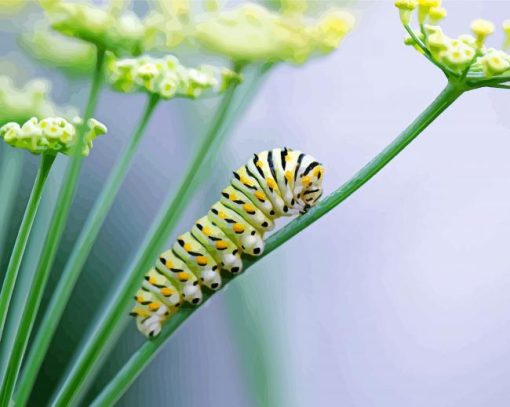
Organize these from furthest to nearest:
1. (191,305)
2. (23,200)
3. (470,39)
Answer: (23,200), (191,305), (470,39)

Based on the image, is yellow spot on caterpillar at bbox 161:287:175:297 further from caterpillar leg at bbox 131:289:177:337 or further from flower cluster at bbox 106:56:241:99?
flower cluster at bbox 106:56:241:99

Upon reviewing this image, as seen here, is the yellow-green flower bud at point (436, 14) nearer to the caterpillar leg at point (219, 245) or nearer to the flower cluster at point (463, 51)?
the flower cluster at point (463, 51)

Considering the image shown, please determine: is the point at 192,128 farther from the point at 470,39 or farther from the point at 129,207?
the point at 470,39

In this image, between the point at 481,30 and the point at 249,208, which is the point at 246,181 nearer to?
the point at 249,208

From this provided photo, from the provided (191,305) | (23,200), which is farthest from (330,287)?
(191,305)

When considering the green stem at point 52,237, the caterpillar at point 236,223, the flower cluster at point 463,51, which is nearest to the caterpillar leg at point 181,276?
the caterpillar at point 236,223

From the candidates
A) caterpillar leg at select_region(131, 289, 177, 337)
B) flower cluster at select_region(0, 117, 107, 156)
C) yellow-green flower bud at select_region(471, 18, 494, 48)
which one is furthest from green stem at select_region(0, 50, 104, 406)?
yellow-green flower bud at select_region(471, 18, 494, 48)
